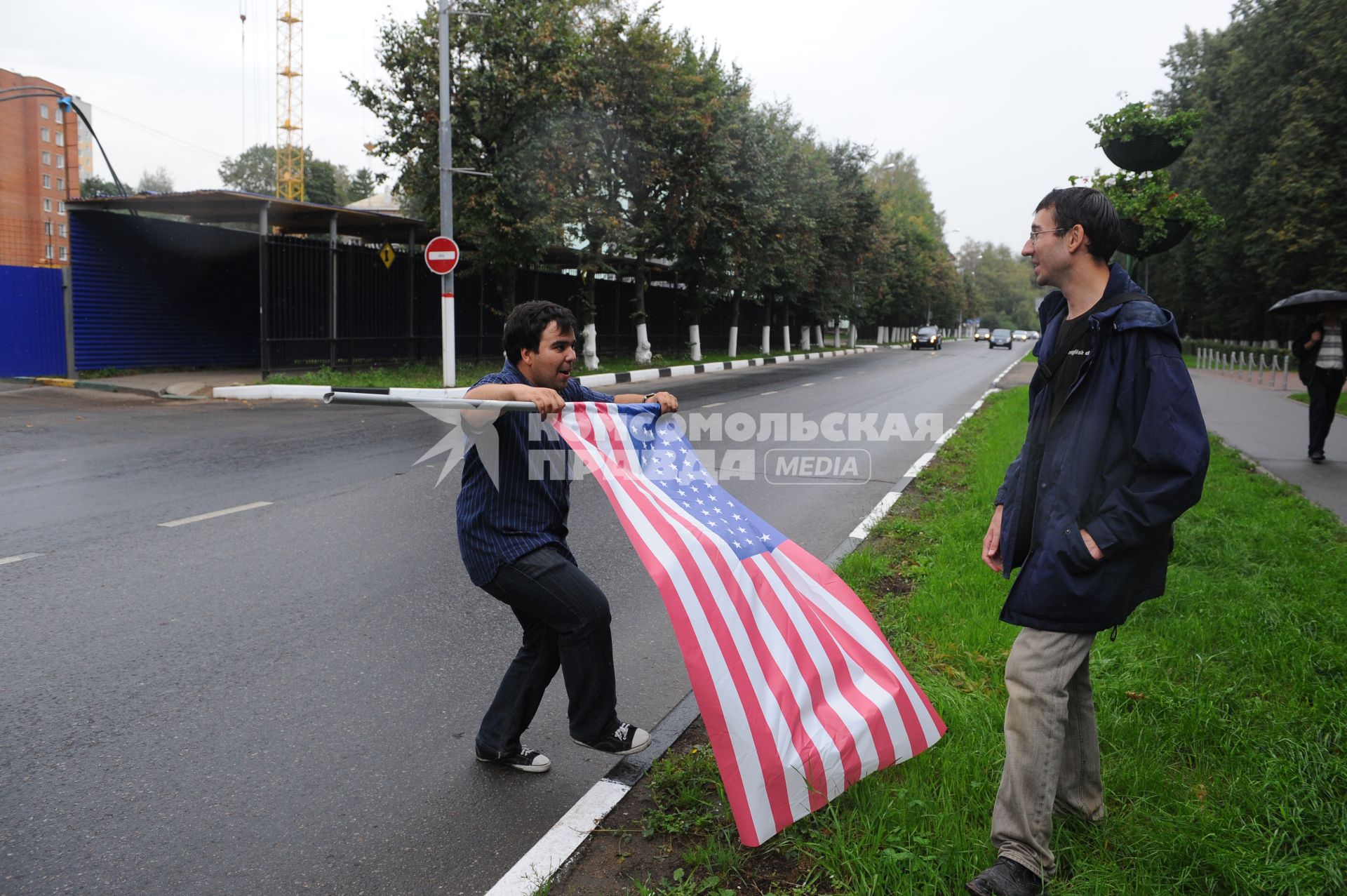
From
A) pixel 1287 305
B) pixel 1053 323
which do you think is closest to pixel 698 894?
pixel 1053 323

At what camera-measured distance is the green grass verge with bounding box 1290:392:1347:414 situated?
714 inches

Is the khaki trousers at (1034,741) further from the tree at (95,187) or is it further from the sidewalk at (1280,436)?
the tree at (95,187)

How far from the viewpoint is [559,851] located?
111 inches

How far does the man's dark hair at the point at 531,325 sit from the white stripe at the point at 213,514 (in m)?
4.72

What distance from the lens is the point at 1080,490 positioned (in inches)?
100.0

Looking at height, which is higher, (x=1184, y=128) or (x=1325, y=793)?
(x=1184, y=128)

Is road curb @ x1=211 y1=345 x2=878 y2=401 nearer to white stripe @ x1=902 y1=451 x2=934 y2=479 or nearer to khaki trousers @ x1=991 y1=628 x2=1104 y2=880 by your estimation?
khaki trousers @ x1=991 y1=628 x2=1104 y2=880

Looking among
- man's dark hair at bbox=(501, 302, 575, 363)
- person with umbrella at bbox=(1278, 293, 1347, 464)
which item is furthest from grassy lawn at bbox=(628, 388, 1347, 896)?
person with umbrella at bbox=(1278, 293, 1347, 464)

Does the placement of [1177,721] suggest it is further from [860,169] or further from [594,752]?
[860,169]

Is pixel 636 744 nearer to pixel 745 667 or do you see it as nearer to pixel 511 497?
pixel 745 667

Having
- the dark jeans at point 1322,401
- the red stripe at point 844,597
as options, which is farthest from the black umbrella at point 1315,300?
the red stripe at point 844,597

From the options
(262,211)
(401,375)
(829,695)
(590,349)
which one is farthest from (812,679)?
(590,349)

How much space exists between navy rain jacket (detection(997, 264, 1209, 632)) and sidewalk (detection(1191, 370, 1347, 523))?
543 centimetres

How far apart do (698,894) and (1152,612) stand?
353 centimetres
